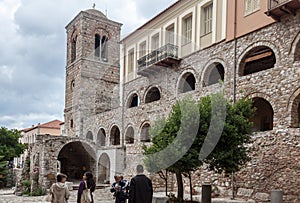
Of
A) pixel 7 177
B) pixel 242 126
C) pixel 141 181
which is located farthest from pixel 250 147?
pixel 7 177

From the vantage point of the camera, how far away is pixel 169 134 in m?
9.20

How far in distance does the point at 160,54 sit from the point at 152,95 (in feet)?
10.6

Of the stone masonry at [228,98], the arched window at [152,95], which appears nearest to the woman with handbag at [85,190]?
the stone masonry at [228,98]

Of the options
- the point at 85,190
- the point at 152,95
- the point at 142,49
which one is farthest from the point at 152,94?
the point at 85,190

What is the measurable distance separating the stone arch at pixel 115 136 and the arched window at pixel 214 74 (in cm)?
830

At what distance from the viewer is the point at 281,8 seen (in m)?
10.2

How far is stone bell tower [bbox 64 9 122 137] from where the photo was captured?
23.2 m

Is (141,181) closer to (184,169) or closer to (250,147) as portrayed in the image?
(184,169)

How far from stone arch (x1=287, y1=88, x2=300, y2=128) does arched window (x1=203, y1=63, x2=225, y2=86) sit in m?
3.64

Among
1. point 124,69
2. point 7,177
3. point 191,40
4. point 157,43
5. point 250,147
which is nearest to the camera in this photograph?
point 250,147

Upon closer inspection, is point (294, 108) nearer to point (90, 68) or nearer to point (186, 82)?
point (186, 82)

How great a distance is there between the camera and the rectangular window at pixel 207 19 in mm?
13445

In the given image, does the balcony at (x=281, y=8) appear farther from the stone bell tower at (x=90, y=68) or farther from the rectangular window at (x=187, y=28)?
the stone bell tower at (x=90, y=68)

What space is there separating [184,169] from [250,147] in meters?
3.01
